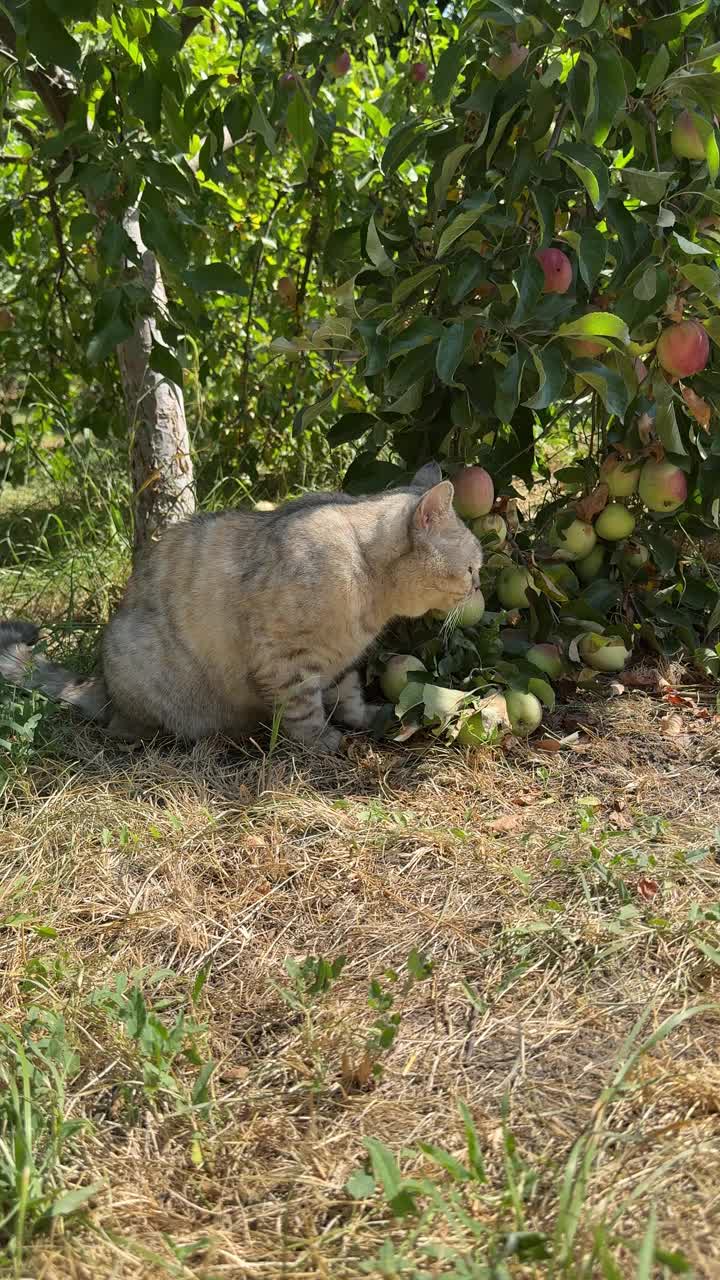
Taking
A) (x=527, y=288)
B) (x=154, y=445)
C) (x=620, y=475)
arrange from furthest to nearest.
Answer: (x=154, y=445) → (x=620, y=475) → (x=527, y=288)

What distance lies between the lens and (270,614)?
3264 millimetres

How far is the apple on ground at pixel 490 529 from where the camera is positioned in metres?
3.41

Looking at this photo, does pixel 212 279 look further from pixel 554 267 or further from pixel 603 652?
pixel 603 652

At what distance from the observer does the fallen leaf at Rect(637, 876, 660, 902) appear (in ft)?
7.68

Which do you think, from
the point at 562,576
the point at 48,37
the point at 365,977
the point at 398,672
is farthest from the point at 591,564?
the point at 48,37

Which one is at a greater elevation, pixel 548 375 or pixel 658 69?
pixel 658 69

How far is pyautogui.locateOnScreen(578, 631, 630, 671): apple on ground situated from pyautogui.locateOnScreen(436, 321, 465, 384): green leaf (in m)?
1.05

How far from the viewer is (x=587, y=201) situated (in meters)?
3.17

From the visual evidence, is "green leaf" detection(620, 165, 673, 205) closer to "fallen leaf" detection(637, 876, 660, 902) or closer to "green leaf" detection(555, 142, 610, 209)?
"green leaf" detection(555, 142, 610, 209)

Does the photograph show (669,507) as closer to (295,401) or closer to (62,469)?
(295,401)

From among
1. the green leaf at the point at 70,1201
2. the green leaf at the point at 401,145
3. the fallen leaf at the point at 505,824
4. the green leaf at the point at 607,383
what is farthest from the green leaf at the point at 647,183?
the green leaf at the point at 70,1201

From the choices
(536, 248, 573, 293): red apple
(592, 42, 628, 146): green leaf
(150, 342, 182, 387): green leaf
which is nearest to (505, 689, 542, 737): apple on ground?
(536, 248, 573, 293): red apple

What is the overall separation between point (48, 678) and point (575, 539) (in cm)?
183

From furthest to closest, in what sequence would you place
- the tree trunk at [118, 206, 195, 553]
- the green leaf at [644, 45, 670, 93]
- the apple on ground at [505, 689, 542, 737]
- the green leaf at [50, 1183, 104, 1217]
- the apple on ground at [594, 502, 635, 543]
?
the tree trunk at [118, 206, 195, 553]
the apple on ground at [594, 502, 635, 543]
the apple on ground at [505, 689, 542, 737]
the green leaf at [644, 45, 670, 93]
the green leaf at [50, 1183, 104, 1217]
